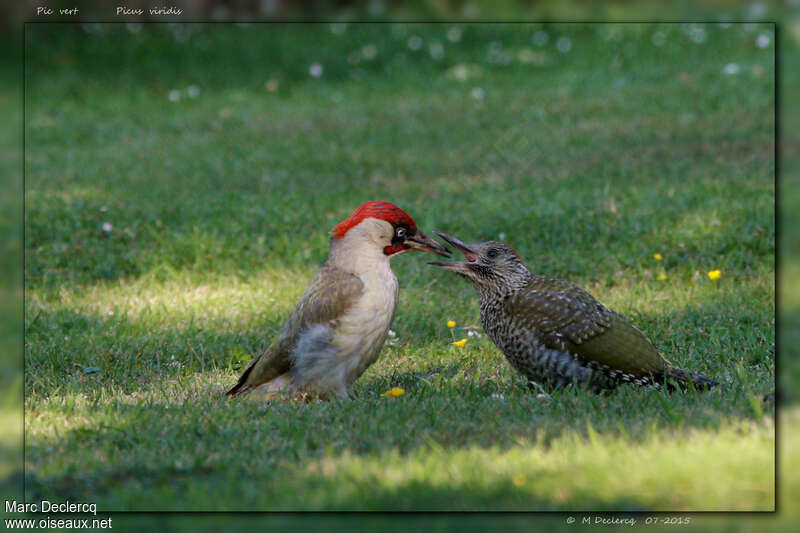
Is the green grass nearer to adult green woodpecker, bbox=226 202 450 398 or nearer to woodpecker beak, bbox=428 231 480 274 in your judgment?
adult green woodpecker, bbox=226 202 450 398

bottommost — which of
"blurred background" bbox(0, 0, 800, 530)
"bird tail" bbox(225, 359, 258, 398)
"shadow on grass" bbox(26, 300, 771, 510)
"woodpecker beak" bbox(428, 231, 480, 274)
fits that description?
"shadow on grass" bbox(26, 300, 771, 510)

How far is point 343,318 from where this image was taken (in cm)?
554

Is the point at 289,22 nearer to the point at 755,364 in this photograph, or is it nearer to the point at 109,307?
the point at 109,307

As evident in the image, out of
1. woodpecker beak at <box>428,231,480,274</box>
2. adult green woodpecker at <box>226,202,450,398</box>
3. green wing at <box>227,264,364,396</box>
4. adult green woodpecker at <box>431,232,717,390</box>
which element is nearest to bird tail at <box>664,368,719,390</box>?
adult green woodpecker at <box>431,232,717,390</box>

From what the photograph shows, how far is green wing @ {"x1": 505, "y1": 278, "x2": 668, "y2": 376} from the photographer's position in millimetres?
5539

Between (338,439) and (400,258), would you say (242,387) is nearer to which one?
(338,439)

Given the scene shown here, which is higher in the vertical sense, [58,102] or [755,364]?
[58,102]

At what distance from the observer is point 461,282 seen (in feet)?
26.7

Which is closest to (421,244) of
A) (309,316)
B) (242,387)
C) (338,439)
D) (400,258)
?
(309,316)

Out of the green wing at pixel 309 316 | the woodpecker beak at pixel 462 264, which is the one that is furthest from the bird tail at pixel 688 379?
the green wing at pixel 309 316

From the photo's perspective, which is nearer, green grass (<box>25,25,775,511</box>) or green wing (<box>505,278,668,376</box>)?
green grass (<box>25,25,775,511</box>)

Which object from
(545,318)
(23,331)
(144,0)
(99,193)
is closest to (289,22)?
(144,0)

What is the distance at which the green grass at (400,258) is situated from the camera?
14.4ft

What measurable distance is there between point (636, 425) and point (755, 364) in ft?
5.85
